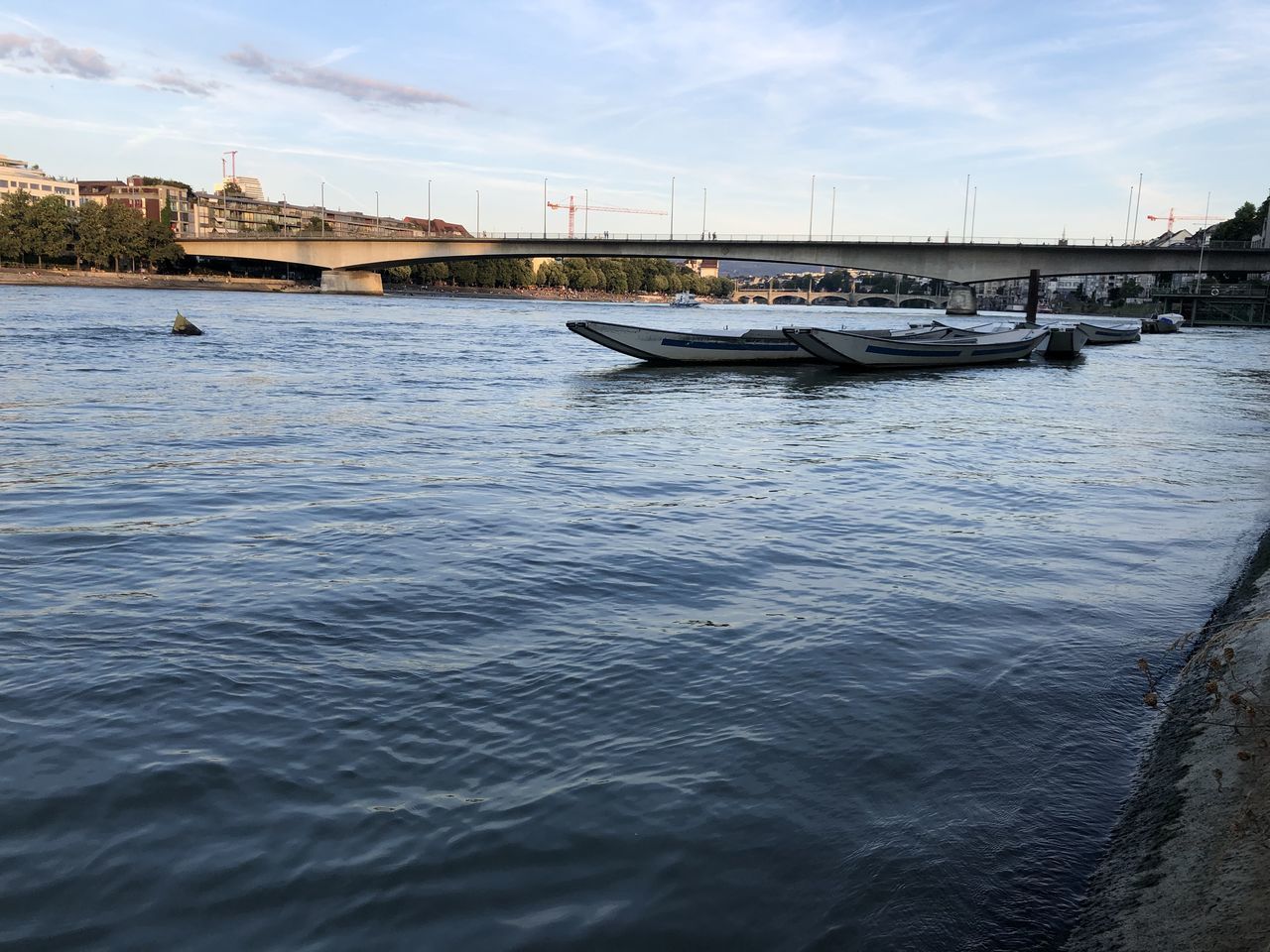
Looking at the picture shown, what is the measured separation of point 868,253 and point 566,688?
82.0 m

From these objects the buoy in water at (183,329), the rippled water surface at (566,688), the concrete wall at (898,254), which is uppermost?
the concrete wall at (898,254)

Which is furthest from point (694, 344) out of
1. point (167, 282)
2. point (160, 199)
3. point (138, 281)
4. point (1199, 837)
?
point (160, 199)

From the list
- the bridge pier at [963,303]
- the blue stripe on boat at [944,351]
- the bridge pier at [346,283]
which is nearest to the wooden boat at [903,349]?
the blue stripe on boat at [944,351]

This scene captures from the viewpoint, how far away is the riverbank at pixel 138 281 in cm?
10012

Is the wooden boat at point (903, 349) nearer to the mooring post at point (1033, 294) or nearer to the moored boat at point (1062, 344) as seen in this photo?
the moored boat at point (1062, 344)

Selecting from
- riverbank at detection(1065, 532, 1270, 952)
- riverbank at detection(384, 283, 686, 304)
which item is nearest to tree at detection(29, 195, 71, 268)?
riverbank at detection(384, 283, 686, 304)

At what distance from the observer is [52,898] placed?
3.74 metres

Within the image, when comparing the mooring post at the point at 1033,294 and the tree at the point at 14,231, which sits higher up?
the tree at the point at 14,231

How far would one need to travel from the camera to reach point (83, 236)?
4518 inches

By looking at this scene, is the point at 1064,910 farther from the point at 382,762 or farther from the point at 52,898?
the point at 52,898

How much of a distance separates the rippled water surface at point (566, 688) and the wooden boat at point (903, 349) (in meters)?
19.0

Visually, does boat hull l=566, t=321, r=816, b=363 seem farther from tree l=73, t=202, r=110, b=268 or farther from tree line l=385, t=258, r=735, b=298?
tree line l=385, t=258, r=735, b=298

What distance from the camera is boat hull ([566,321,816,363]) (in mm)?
33344

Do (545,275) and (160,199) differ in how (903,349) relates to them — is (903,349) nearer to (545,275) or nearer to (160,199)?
(545,275)
